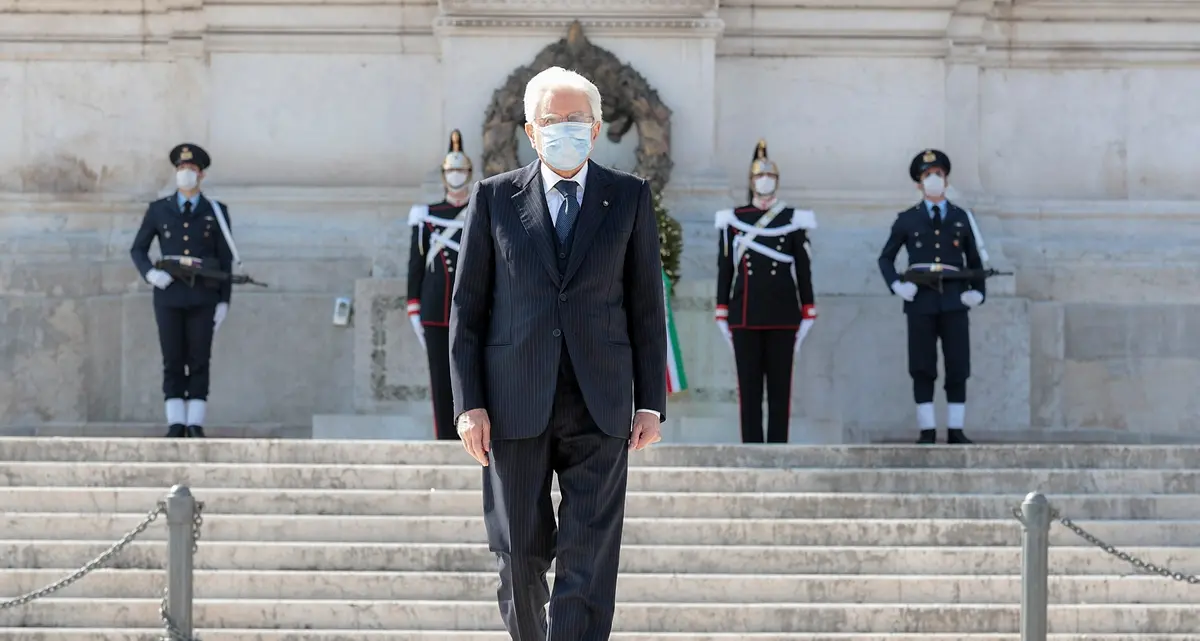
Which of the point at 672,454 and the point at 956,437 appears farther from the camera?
the point at 956,437

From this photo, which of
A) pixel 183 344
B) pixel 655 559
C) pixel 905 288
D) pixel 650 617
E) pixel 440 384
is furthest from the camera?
pixel 183 344

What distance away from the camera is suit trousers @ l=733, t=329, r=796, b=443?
446 inches

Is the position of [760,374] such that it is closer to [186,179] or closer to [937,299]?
[937,299]

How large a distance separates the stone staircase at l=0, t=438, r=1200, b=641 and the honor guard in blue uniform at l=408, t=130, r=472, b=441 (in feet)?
5.90

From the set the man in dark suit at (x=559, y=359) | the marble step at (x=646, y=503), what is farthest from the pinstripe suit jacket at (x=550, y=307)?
the marble step at (x=646, y=503)

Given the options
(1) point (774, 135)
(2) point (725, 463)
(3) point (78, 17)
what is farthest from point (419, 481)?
(3) point (78, 17)

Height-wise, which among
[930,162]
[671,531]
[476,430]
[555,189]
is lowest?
[671,531]

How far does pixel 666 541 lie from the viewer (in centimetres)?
891

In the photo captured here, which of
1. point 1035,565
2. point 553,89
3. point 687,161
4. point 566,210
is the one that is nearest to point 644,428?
point 566,210

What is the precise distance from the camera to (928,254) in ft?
37.7

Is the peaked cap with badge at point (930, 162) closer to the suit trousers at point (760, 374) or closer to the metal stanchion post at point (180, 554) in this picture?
the suit trousers at point (760, 374)

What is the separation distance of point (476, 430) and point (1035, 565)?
98.3 inches

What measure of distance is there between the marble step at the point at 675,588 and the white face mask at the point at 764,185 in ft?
11.4

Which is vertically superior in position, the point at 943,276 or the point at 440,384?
the point at 943,276
